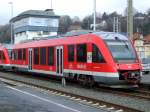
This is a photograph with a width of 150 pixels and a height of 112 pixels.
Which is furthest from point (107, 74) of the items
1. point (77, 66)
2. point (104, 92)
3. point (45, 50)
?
point (45, 50)

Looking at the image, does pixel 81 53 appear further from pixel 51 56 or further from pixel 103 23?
pixel 103 23

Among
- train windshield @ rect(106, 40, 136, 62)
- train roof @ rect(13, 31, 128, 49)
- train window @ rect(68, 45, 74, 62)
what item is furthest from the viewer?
train window @ rect(68, 45, 74, 62)

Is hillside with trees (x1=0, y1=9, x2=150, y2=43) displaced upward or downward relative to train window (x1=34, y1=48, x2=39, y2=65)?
upward

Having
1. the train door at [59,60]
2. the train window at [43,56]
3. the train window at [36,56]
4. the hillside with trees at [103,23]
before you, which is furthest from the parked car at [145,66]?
the hillside with trees at [103,23]

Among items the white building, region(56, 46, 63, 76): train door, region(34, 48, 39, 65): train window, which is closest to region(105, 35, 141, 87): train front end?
region(56, 46, 63, 76): train door

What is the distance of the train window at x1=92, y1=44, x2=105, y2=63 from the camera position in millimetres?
22750

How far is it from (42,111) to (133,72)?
348 inches

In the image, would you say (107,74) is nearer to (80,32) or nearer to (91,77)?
(91,77)

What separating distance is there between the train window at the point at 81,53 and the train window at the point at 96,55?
108 centimetres

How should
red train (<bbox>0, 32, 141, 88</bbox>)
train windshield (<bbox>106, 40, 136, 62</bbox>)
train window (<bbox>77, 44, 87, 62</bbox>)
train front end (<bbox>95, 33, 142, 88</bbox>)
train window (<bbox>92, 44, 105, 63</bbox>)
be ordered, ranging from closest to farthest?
train front end (<bbox>95, 33, 142, 88</bbox>) < red train (<bbox>0, 32, 141, 88</bbox>) < train windshield (<bbox>106, 40, 136, 62</bbox>) < train window (<bbox>92, 44, 105, 63</bbox>) < train window (<bbox>77, 44, 87, 62</bbox>)

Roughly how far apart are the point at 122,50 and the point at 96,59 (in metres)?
1.40

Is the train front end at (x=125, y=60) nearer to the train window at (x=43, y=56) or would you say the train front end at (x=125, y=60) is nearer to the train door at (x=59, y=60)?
the train door at (x=59, y=60)

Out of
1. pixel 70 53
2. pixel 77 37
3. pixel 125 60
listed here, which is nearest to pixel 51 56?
pixel 70 53

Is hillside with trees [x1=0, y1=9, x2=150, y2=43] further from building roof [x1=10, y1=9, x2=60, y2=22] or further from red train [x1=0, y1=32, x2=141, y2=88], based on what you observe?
red train [x1=0, y1=32, x2=141, y2=88]
